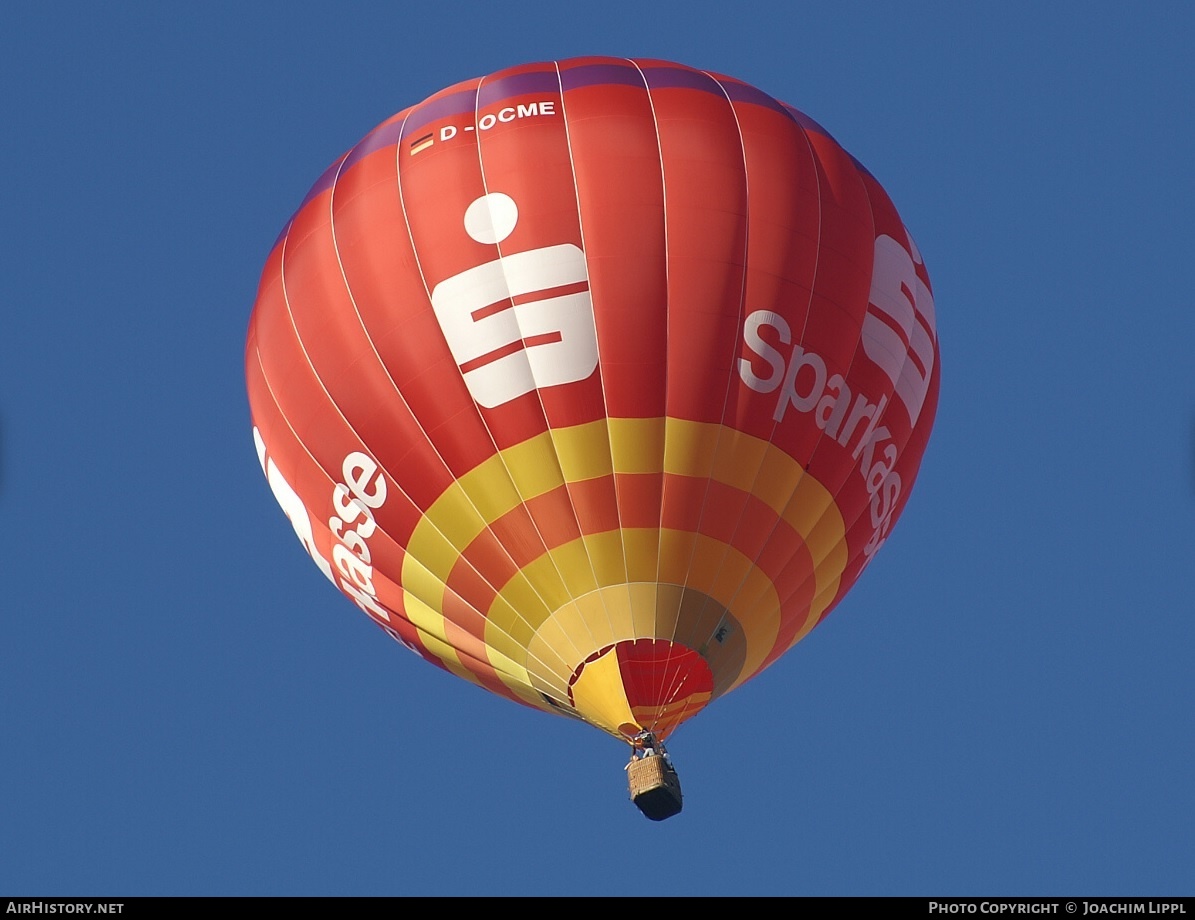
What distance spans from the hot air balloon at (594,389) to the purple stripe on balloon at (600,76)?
4 cm

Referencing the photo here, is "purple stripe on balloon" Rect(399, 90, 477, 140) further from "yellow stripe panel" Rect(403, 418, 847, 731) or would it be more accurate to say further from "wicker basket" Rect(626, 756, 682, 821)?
"wicker basket" Rect(626, 756, 682, 821)

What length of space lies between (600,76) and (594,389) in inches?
111

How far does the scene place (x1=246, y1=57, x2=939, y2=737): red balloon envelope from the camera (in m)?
21.7

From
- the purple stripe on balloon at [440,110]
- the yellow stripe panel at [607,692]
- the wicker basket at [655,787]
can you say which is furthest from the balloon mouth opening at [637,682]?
the purple stripe on balloon at [440,110]

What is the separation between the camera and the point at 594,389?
21.7 metres

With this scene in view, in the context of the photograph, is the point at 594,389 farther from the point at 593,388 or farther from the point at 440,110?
the point at 440,110

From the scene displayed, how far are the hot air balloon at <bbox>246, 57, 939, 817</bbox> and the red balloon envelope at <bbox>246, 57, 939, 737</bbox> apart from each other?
2cm

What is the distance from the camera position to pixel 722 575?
2186 centimetres

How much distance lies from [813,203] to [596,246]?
5.94 feet

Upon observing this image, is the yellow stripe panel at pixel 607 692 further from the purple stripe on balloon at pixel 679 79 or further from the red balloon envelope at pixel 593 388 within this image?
the purple stripe on balloon at pixel 679 79

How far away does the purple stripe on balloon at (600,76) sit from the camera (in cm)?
2309

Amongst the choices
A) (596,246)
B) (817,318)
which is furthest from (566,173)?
(817,318)

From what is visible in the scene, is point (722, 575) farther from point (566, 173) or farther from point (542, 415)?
point (566, 173)

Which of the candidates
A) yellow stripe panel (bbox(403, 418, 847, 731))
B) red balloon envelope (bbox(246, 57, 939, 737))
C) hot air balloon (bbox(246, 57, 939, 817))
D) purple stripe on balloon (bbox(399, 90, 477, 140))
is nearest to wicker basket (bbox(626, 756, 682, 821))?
hot air balloon (bbox(246, 57, 939, 817))
